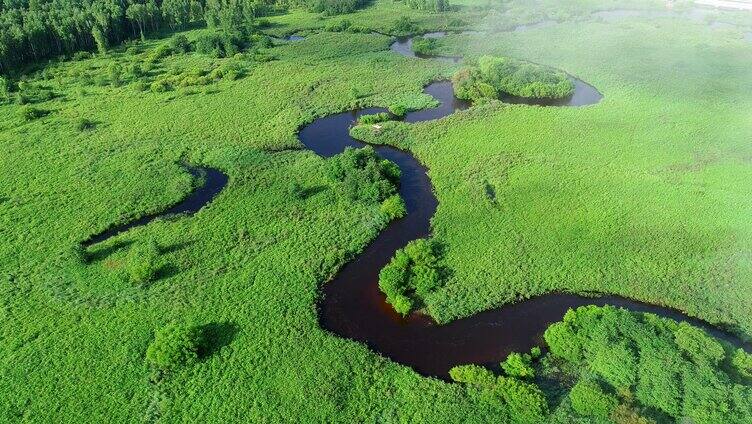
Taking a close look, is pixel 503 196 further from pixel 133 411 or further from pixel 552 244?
pixel 133 411

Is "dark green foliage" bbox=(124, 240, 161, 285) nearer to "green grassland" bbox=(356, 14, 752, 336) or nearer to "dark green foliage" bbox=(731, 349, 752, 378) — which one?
"green grassland" bbox=(356, 14, 752, 336)

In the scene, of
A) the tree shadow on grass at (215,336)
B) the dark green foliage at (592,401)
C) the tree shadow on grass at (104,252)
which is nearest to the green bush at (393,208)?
the tree shadow on grass at (215,336)

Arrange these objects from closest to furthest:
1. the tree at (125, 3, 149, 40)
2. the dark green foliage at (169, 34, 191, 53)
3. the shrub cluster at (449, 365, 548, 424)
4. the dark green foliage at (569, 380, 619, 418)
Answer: the dark green foliage at (569, 380, 619, 418)
the shrub cluster at (449, 365, 548, 424)
the dark green foliage at (169, 34, 191, 53)
the tree at (125, 3, 149, 40)

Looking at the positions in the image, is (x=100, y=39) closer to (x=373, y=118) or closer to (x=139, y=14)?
(x=139, y=14)

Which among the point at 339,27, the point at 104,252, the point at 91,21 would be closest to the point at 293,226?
the point at 104,252

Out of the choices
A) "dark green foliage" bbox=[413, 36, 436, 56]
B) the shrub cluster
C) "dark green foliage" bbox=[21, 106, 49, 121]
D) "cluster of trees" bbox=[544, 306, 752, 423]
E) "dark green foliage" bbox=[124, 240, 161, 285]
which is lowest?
the shrub cluster

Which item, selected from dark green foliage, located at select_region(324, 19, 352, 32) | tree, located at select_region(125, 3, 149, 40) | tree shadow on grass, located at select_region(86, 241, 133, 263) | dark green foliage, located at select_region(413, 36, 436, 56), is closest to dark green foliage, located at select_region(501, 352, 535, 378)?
tree shadow on grass, located at select_region(86, 241, 133, 263)

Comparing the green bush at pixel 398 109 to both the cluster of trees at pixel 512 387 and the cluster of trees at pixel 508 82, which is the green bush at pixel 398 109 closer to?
the cluster of trees at pixel 508 82
